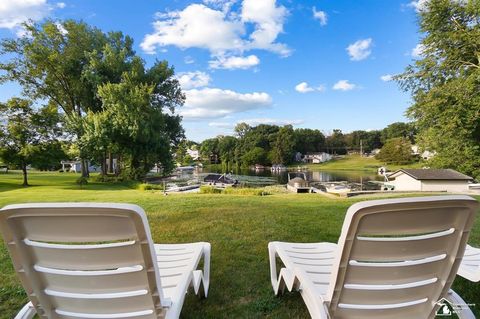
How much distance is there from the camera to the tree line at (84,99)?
16.7m

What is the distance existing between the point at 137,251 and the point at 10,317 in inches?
62.7

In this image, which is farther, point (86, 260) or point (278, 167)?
point (278, 167)

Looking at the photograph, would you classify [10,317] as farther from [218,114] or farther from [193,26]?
[218,114]

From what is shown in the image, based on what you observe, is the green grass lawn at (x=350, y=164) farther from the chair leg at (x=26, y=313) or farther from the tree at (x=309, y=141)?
the chair leg at (x=26, y=313)

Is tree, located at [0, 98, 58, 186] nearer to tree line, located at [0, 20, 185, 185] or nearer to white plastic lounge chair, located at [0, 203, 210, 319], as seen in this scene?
tree line, located at [0, 20, 185, 185]

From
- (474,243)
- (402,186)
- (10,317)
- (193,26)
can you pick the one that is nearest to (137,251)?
(10,317)

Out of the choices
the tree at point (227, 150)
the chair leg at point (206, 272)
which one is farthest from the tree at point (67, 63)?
the tree at point (227, 150)

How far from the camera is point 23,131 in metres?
16.1

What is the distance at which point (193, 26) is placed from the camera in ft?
37.5

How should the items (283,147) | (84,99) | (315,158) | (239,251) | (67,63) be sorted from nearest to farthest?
(239,251) → (67,63) → (84,99) → (283,147) → (315,158)

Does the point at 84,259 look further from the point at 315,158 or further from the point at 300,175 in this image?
the point at 315,158

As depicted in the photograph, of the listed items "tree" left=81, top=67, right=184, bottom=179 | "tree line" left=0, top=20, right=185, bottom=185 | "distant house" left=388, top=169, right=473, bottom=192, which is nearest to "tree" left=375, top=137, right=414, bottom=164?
"distant house" left=388, top=169, right=473, bottom=192

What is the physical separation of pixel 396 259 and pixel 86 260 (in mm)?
1296

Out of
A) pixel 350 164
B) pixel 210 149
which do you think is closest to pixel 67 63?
pixel 210 149
